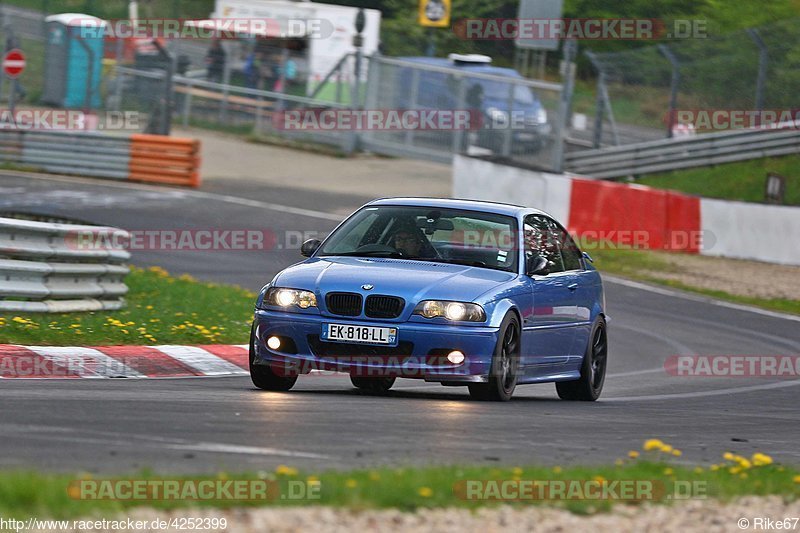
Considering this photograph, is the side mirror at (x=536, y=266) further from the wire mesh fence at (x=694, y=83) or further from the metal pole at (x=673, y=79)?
the metal pole at (x=673, y=79)

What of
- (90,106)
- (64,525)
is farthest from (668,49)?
(64,525)

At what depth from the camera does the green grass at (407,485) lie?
532 cm

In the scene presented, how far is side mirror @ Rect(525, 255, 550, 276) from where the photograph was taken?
10405 millimetres

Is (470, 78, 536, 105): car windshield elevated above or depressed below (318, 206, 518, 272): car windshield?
above

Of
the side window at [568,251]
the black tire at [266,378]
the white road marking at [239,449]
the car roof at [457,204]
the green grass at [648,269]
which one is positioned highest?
the car roof at [457,204]

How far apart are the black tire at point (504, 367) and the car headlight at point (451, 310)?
20 cm

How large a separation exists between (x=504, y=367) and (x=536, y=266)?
102cm

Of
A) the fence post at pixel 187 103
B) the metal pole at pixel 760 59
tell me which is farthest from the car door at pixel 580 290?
the fence post at pixel 187 103

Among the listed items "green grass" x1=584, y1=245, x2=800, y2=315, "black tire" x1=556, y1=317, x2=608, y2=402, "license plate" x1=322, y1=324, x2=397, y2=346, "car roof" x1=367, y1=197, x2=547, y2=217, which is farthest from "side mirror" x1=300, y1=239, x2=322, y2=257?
"green grass" x1=584, y1=245, x2=800, y2=315

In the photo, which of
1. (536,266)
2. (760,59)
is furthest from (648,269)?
(536,266)

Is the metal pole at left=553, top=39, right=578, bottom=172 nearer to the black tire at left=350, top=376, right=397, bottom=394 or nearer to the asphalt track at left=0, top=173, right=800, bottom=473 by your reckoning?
the asphalt track at left=0, top=173, right=800, bottom=473

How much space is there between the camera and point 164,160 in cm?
2761

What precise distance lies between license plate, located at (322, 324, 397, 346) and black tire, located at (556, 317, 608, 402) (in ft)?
7.80

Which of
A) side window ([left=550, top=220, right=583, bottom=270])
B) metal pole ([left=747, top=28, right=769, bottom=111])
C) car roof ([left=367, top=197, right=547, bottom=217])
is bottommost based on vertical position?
side window ([left=550, top=220, right=583, bottom=270])
